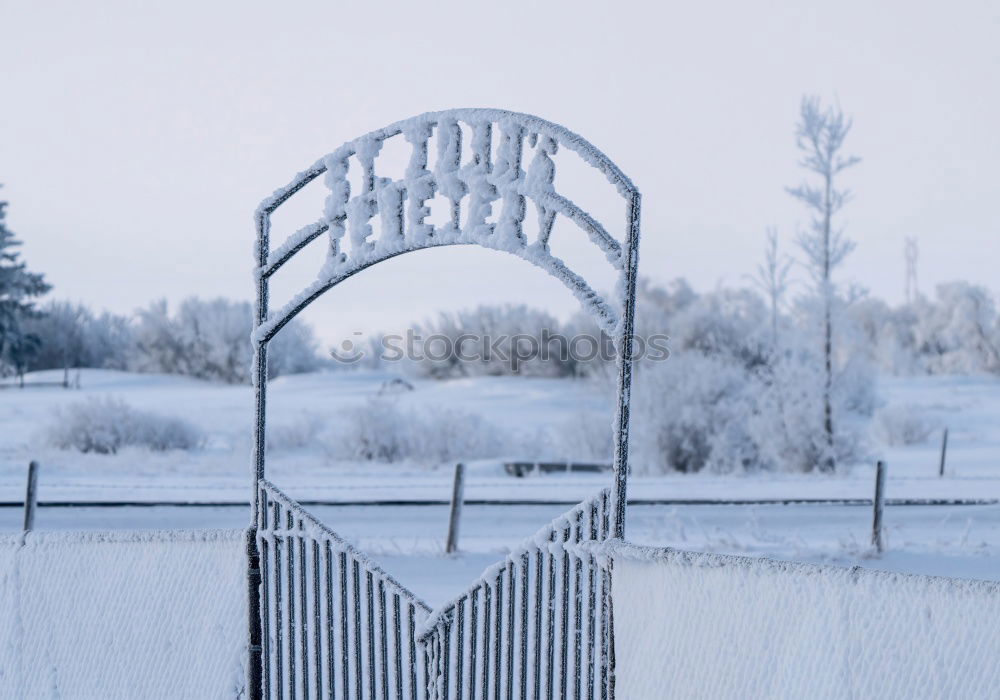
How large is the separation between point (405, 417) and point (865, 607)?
2092cm

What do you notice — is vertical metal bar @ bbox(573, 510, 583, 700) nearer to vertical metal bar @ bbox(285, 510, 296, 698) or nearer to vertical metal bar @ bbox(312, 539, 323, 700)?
vertical metal bar @ bbox(312, 539, 323, 700)

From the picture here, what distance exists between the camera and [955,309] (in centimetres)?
5438

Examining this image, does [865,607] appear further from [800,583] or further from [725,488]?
[725,488]

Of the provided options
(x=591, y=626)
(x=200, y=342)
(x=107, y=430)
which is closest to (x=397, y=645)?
(x=591, y=626)

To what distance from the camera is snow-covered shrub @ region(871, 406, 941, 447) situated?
27.6 m

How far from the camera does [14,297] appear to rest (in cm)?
3956

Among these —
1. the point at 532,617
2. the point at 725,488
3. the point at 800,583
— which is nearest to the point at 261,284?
the point at 532,617

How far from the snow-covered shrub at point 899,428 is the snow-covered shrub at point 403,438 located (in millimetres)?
10501

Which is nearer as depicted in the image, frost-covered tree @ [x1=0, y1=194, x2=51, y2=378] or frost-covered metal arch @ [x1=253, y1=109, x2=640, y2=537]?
frost-covered metal arch @ [x1=253, y1=109, x2=640, y2=537]

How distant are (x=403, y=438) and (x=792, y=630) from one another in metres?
19.8

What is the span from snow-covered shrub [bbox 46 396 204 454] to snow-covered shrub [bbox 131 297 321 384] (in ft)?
Answer: 57.3

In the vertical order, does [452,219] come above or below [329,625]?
above

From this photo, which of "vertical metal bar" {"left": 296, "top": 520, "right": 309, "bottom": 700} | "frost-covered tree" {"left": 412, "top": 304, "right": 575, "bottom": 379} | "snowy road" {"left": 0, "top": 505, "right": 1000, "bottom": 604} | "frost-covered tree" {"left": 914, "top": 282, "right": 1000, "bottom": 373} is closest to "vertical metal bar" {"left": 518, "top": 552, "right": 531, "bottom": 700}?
"vertical metal bar" {"left": 296, "top": 520, "right": 309, "bottom": 700}

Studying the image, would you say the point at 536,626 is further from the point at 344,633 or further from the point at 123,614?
the point at 123,614
